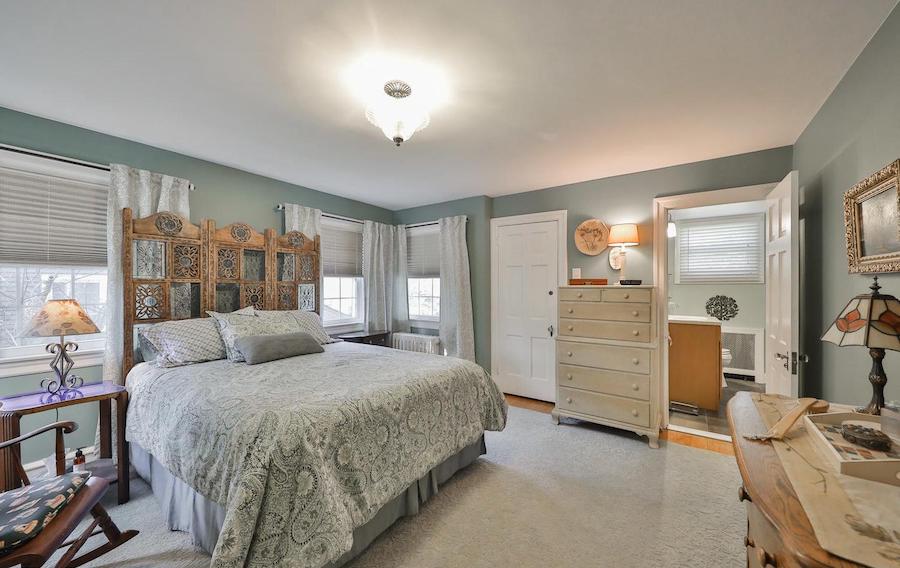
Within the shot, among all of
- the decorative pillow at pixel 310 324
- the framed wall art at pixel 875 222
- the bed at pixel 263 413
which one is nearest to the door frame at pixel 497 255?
the bed at pixel 263 413

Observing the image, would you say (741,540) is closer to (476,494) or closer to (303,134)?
(476,494)

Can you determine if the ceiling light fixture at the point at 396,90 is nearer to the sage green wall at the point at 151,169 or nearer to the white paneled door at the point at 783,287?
the sage green wall at the point at 151,169

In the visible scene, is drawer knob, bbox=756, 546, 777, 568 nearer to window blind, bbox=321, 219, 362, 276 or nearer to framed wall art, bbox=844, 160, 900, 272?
framed wall art, bbox=844, 160, 900, 272

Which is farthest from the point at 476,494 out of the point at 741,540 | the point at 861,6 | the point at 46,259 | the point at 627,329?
the point at 46,259

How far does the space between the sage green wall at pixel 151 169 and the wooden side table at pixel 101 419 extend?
0.36 metres

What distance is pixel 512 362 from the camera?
4.26 meters

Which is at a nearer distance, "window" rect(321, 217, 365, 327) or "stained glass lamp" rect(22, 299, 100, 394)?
"stained glass lamp" rect(22, 299, 100, 394)

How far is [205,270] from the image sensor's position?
301cm

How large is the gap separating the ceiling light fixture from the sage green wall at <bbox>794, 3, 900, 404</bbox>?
77.4 inches

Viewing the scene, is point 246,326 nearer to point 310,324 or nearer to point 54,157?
point 310,324

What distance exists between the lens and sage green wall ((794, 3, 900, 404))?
56.9 inches

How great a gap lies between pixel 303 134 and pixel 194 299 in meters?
1.72

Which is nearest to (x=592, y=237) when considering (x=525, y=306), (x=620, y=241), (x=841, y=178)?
(x=620, y=241)

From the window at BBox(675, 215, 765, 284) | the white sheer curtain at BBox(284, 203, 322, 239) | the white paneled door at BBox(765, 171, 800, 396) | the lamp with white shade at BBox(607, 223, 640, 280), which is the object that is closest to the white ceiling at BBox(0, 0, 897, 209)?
the white paneled door at BBox(765, 171, 800, 396)
